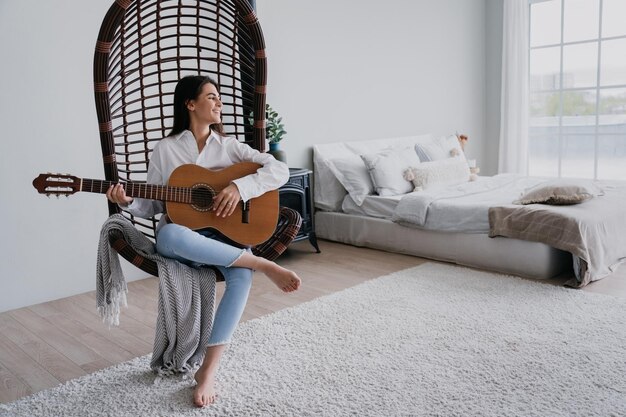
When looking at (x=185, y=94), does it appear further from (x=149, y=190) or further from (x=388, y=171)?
(x=388, y=171)

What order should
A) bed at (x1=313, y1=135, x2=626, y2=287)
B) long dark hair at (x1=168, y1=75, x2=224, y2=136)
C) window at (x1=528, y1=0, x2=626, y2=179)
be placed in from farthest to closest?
window at (x1=528, y1=0, x2=626, y2=179) < bed at (x1=313, y1=135, x2=626, y2=287) < long dark hair at (x1=168, y1=75, x2=224, y2=136)

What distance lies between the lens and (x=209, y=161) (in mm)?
2164

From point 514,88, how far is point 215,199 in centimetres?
476

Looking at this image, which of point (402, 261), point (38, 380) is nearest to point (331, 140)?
point (402, 261)

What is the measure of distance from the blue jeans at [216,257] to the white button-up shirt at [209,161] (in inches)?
8.1

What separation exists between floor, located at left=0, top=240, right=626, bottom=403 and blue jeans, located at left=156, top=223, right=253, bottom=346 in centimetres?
60

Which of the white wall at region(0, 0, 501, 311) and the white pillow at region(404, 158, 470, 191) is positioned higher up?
the white wall at region(0, 0, 501, 311)

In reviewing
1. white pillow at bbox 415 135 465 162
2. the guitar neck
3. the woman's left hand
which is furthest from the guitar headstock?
white pillow at bbox 415 135 465 162

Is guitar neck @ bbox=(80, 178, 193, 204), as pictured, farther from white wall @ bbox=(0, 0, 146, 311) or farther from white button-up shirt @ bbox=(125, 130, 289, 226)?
white wall @ bbox=(0, 0, 146, 311)

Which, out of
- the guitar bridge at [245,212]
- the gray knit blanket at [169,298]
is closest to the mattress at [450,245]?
the guitar bridge at [245,212]

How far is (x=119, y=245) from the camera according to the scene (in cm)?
191

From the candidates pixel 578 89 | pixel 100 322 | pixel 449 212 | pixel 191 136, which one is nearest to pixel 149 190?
pixel 191 136

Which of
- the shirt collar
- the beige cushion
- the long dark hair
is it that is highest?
the long dark hair

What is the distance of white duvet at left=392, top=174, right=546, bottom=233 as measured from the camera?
137 inches
